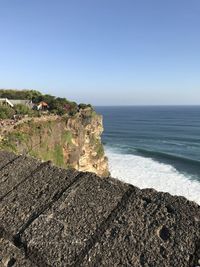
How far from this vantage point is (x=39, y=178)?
11.8 ft

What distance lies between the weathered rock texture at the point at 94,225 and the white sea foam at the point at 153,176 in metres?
31.3

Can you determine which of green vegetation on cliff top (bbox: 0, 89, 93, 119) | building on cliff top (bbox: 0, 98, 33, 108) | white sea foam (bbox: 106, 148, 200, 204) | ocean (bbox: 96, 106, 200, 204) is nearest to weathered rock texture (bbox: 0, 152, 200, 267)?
green vegetation on cliff top (bbox: 0, 89, 93, 119)

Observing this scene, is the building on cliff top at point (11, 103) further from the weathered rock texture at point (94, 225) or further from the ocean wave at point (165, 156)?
the weathered rock texture at point (94, 225)

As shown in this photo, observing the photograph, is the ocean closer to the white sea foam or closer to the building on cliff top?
the white sea foam

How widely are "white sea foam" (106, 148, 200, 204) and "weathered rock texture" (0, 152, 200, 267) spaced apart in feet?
103

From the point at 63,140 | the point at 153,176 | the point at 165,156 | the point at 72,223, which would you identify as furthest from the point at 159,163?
the point at 72,223

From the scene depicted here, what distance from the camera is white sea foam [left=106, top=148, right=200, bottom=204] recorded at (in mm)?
36531

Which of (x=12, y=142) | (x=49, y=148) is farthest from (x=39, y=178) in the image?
(x=49, y=148)

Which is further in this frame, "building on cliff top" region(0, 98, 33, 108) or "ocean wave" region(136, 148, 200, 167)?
"ocean wave" region(136, 148, 200, 167)

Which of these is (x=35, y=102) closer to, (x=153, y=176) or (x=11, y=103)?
(x=11, y=103)

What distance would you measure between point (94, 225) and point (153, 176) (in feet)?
132

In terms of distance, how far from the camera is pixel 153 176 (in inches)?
1652

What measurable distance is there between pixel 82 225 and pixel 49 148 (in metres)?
23.1

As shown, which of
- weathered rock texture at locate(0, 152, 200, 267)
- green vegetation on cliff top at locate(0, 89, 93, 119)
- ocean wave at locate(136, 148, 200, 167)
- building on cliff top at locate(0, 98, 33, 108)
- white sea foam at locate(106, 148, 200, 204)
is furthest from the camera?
ocean wave at locate(136, 148, 200, 167)
